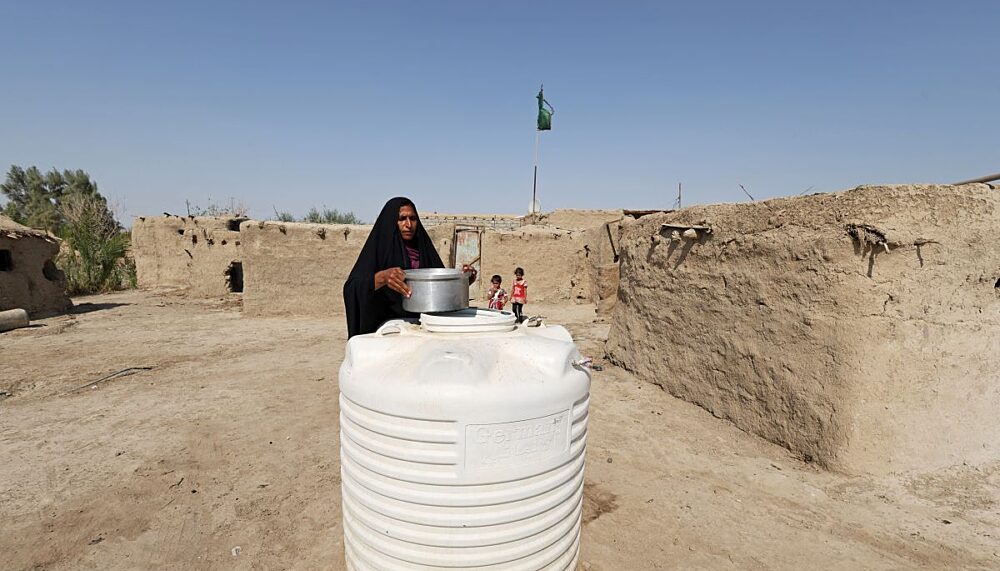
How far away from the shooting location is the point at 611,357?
5453 millimetres

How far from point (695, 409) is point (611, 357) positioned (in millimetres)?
1413

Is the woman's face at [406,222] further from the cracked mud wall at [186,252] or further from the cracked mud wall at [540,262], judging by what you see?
the cracked mud wall at [186,252]

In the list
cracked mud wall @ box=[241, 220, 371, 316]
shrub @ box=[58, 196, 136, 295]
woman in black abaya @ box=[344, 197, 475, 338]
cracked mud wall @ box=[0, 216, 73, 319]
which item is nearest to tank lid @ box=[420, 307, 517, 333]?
woman in black abaya @ box=[344, 197, 475, 338]

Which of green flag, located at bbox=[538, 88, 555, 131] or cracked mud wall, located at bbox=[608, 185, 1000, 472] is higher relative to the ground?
green flag, located at bbox=[538, 88, 555, 131]

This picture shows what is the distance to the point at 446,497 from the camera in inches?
52.1

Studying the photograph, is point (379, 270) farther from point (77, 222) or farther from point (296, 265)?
point (77, 222)

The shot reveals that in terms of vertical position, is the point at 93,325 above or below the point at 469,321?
below

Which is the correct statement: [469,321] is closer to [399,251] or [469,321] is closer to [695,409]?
[399,251]

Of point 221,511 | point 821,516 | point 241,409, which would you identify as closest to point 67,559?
point 221,511

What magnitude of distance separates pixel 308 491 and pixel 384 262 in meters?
1.58

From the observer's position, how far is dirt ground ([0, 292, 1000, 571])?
90.4 inches

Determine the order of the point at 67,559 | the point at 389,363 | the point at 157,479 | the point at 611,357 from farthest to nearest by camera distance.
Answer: the point at 611,357 < the point at 157,479 < the point at 67,559 < the point at 389,363

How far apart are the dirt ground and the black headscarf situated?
1.19 meters

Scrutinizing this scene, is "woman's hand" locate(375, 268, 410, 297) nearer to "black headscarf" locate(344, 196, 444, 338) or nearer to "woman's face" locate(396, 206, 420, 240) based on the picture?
"black headscarf" locate(344, 196, 444, 338)
